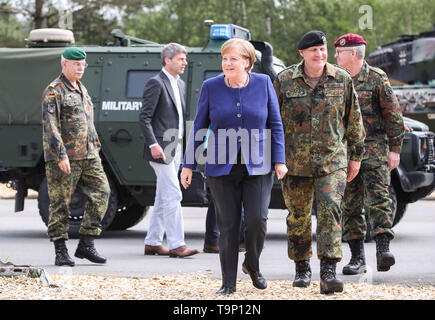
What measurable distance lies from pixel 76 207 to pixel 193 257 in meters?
2.36

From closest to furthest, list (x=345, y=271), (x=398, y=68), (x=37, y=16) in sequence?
(x=345, y=271)
(x=398, y=68)
(x=37, y=16)

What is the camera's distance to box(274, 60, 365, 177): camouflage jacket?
736 cm

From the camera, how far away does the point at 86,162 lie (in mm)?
9180

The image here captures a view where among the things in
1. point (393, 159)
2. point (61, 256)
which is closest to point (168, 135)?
point (61, 256)

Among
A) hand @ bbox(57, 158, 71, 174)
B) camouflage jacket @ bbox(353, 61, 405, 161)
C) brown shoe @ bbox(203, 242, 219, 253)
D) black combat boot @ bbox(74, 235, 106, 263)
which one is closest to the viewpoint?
camouflage jacket @ bbox(353, 61, 405, 161)

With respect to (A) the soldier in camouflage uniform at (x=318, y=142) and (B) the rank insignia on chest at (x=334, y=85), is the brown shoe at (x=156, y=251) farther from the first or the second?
(B) the rank insignia on chest at (x=334, y=85)

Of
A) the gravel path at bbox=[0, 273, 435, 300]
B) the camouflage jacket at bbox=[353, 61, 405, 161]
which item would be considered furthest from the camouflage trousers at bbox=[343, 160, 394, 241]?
the gravel path at bbox=[0, 273, 435, 300]

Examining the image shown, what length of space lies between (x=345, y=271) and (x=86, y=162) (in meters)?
2.40

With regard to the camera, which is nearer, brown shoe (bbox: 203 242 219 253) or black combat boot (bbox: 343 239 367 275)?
black combat boot (bbox: 343 239 367 275)

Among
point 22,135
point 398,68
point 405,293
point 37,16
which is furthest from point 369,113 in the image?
point 37,16

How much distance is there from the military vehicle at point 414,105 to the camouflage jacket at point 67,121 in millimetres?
4067

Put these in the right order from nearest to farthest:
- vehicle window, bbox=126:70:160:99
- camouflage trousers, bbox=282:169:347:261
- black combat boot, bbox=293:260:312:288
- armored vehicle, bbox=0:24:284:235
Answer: camouflage trousers, bbox=282:169:347:261 < black combat boot, bbox=293:260:312:288 < armored vehicle, bbox=0:24:284:235 < vehicle window, bbox=126:70:160:99

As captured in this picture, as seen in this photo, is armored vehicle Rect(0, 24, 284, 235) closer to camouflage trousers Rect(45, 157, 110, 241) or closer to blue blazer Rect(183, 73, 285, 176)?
camouflage trousers Rect(45, 157, 110, 241)
